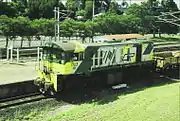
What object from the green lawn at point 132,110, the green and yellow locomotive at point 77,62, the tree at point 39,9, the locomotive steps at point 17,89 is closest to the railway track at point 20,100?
the locomotive steps at point 17,89

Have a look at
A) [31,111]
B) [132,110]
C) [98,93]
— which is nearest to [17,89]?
[31,111]

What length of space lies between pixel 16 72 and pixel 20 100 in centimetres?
494

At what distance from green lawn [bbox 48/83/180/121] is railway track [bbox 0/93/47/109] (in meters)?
2.43

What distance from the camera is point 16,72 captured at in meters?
21.5

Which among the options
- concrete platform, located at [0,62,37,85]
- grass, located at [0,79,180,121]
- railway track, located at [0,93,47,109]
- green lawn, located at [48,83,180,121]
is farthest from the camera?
concrete platform, located at [0,62,37,85]

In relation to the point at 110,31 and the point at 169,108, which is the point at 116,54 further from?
the point at 110,31

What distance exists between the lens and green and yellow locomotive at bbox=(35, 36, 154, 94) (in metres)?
17.3

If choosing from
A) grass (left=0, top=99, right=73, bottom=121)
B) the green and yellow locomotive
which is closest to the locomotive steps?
the green and yellow locomotive

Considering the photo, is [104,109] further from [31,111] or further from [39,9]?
[39,9]

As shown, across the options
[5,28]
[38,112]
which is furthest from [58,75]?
[5,28]

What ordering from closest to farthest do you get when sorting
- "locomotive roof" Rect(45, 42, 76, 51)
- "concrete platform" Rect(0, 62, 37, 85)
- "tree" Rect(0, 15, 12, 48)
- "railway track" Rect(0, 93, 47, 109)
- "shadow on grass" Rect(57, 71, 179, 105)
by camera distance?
"railway track" Rect(0, 93, 47, 109) < "locomotive roof" Rect(45, 42, 76, 51) < "shadow on grass" Rect(57, 71, 179, 105) < "concrete platform" Rect(0, 62, 37, 85) < "tree" Rect(0, 15, 12, 48)

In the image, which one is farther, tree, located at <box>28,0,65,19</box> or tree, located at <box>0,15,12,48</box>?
tree, located at <box>28,0,65,19</box>

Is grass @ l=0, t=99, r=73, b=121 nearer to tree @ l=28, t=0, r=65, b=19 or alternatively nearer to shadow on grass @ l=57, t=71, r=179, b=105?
shadow on grass @ l=57, t=71, r=179, b=105

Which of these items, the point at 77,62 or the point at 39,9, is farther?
the point at 39,9
